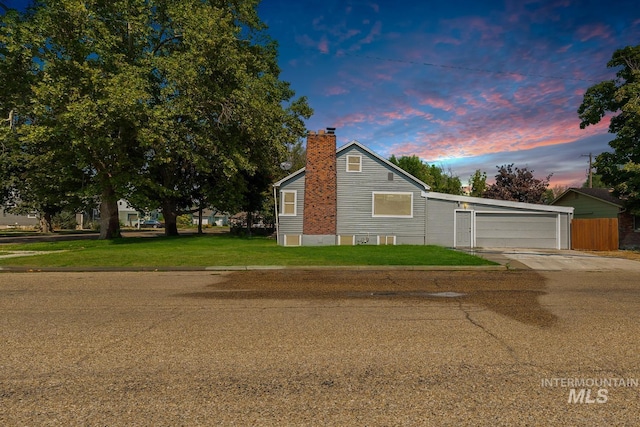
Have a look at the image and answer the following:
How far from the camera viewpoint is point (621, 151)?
76.3 ft

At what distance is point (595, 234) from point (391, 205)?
12.6m

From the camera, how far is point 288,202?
856 inches

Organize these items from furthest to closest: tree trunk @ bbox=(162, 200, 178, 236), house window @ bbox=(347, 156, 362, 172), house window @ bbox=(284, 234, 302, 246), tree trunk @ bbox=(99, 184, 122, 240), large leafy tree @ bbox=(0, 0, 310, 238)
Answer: tree trunk @ bbox=(162, 200, 178, 236)
tree trunk @ bbox=(99, 184, 122, 240)
house window @ bbox=(347, 156, 362, 172)
house window @ bbox=(284, 234, 302, 246)
large leafy tree @ bbox=(0, 0, 310, 238)

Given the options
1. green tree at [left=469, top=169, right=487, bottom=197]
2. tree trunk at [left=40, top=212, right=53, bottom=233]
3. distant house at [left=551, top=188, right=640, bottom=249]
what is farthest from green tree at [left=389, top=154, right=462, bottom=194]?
tree trunk at [left=40, top=212, right=53, bottom=233]

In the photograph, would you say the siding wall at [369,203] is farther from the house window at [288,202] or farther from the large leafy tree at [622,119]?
the large leafy tree at [622,119]

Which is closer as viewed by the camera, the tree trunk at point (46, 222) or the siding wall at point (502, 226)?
the siding wall at point (502, 226)

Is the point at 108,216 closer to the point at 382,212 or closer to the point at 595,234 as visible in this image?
the point at 382,212

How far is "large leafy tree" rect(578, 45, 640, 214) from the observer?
21.9 m

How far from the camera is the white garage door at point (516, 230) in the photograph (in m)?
23.2

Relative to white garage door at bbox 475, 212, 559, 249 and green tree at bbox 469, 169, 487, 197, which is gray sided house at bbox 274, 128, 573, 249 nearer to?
white garage door at bbox 475, 212, 559, 249

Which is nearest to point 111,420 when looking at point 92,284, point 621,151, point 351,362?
point 351,362

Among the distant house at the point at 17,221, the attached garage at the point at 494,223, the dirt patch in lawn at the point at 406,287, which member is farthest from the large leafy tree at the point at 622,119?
the distant house at the point at 17,221

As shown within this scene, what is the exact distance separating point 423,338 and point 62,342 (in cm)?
482

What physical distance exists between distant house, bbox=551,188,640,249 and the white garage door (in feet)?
14.5
